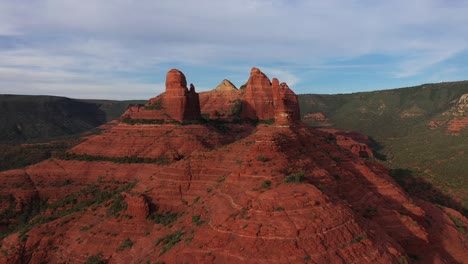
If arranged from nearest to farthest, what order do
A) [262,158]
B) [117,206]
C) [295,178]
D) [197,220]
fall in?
[295,178] → [197,220] → [262,158] → [117,206]

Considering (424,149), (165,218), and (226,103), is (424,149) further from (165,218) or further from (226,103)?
(165,218)

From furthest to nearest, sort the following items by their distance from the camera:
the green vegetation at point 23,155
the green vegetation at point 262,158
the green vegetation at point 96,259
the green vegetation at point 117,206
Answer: the green vegetation at point 23,155, the green vegetation at point 117,206, the green vegetation at point 96,259, the green vegetation at point 262,158

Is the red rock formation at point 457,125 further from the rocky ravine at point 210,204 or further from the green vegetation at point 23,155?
the green vegetation at point 23,155

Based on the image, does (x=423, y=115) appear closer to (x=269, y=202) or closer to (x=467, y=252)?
(x=467, y=252)

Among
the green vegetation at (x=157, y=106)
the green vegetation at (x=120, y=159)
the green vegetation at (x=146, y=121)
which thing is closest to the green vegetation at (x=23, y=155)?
the green vegetation at (x=120, y=159)

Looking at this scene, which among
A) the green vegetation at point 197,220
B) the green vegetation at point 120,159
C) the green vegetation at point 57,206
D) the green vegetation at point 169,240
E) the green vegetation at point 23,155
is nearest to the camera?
the green vegetation at point 169,240

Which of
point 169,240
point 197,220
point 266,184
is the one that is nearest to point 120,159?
point 169,240

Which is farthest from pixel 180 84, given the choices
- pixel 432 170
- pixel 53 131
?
pixel 53 131
